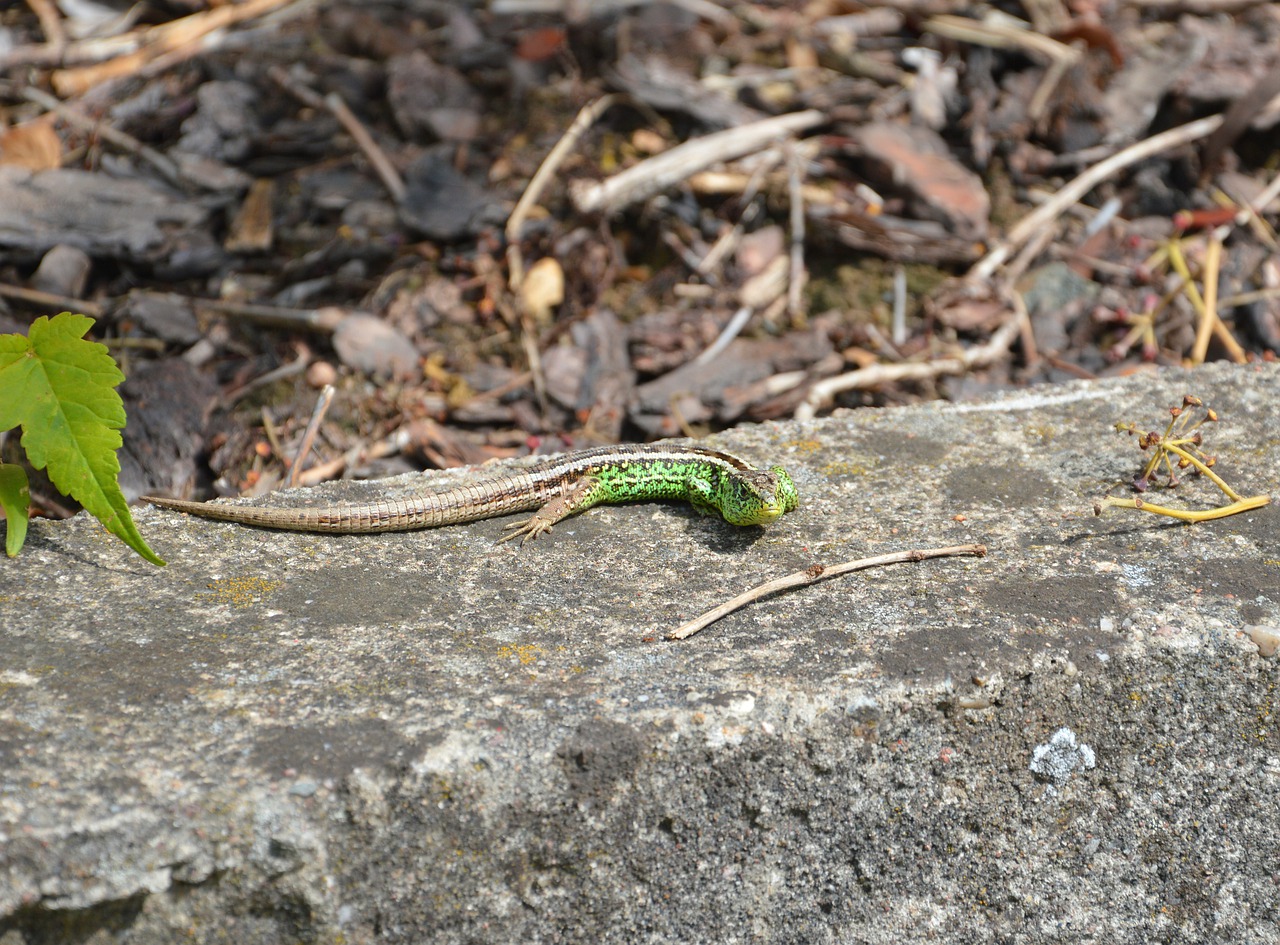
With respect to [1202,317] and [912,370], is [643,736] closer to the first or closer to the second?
[912,370]

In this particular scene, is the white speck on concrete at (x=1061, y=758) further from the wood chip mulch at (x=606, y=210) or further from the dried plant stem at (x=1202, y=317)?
the dried plant stem at (x=1202, y=317)

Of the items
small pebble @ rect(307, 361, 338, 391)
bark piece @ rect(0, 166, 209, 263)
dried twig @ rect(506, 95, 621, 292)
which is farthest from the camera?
dried twig @ rect(506, 95, 621, 292)

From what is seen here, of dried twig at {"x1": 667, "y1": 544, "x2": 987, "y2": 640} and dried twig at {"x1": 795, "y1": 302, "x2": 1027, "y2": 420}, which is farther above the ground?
dried twig at {"x1": 667, "y1": 544, "x2": 987, "y2": 640}

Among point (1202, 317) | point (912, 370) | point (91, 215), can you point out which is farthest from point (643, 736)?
point (1202, 317)

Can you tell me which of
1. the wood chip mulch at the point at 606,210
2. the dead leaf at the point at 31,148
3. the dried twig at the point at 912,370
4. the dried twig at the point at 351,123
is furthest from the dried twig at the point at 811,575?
the dead leaf at the point at 31,148

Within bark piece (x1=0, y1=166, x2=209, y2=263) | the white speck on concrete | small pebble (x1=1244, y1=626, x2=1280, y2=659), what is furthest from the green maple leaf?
small pebble (x1=1244, y1=626, x2=1280, y2=659)

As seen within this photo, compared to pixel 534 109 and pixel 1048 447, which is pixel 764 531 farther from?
pixel 534 109

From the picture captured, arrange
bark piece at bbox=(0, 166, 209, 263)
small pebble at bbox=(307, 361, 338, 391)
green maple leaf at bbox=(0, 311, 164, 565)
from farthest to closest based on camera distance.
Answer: bark piece at bbox=(0, 166, 209, 263) → small pebble at bbox=(307, 361, 338, 391) → green maple leaf at bbox=(0, 311, 164, 565)

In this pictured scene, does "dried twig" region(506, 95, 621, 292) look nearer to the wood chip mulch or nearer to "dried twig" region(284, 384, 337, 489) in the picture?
the wood chip mulch
